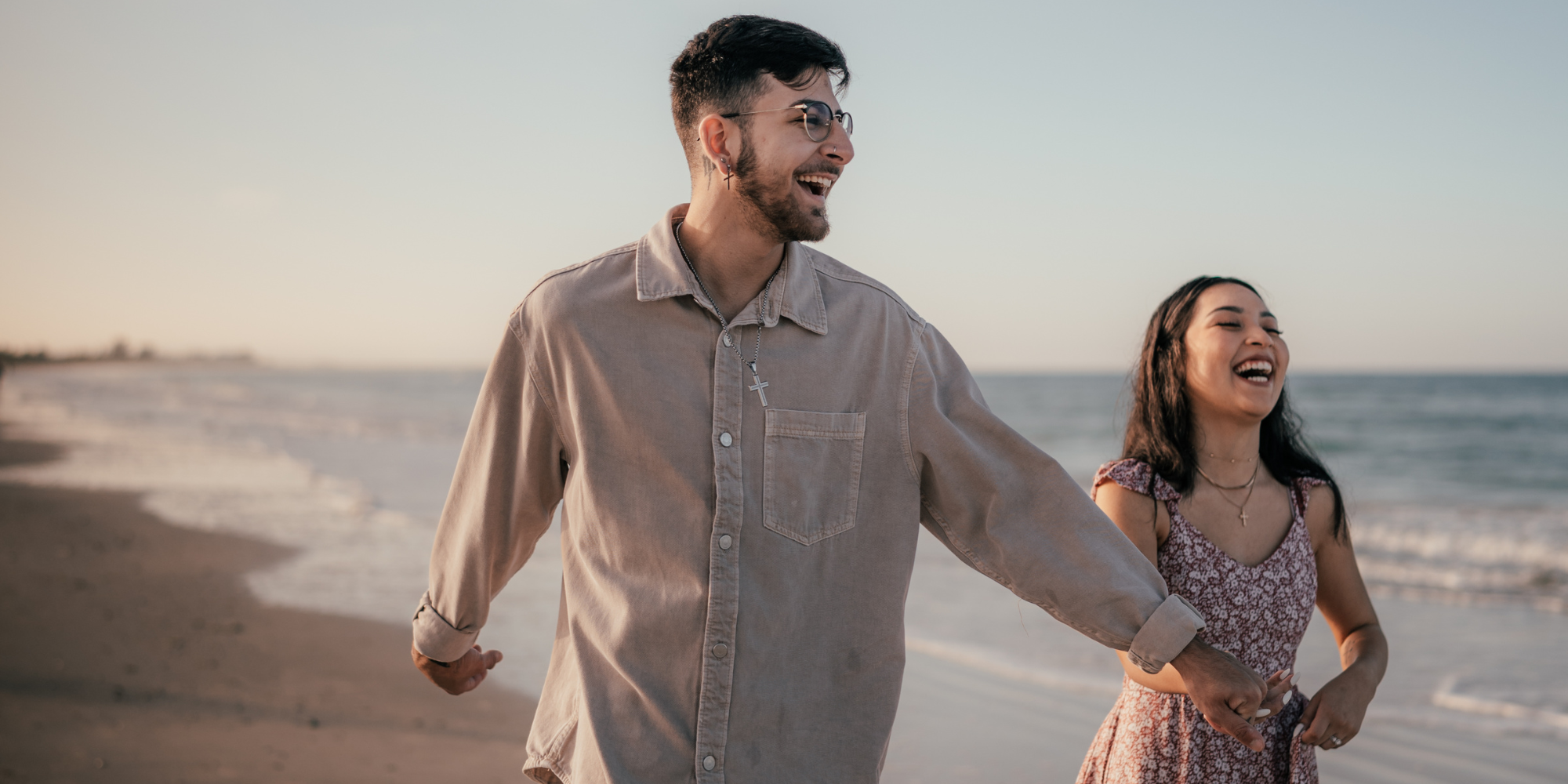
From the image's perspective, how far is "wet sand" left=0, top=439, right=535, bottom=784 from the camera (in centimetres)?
413

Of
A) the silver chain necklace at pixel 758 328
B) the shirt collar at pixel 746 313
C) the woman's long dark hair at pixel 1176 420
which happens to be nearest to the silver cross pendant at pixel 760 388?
the silver chain necklace at pixel 758 328

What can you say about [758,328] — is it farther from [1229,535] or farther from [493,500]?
[1229,535]

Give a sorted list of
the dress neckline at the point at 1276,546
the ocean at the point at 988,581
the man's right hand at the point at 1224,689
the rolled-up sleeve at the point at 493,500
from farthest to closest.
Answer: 1. the ocean at the point at 988,581
2. the dress neckline at the point at 1276,546
3. the rolled-up sleeve at the point at 493,500
4. the man's right hand at the point at 1224,689

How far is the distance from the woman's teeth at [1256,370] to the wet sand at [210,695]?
3176 millimetres

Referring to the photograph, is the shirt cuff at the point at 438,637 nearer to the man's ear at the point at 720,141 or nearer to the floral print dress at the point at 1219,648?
the man's ear at the point at 720,141

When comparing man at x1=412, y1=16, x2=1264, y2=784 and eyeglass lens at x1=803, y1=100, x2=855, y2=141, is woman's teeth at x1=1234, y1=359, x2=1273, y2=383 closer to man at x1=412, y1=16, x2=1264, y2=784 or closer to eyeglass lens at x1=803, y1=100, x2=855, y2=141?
man at x1=412, y1=16, x2=1264, y2=784

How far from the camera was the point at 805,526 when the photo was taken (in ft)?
5.93

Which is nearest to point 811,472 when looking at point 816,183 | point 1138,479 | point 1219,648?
point 816,183

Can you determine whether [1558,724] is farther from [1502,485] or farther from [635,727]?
[1502,485]

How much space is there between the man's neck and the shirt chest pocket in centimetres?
26

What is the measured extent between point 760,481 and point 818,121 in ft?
2.15

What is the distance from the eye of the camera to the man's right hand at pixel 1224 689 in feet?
5.63

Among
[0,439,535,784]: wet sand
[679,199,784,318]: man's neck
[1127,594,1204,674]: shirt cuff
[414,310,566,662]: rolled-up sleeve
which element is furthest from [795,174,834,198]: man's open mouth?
[0,439,535,784]: wet sand

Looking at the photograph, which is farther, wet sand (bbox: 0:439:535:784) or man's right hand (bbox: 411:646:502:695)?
wet sand (bbox: 0:439:535:784)
